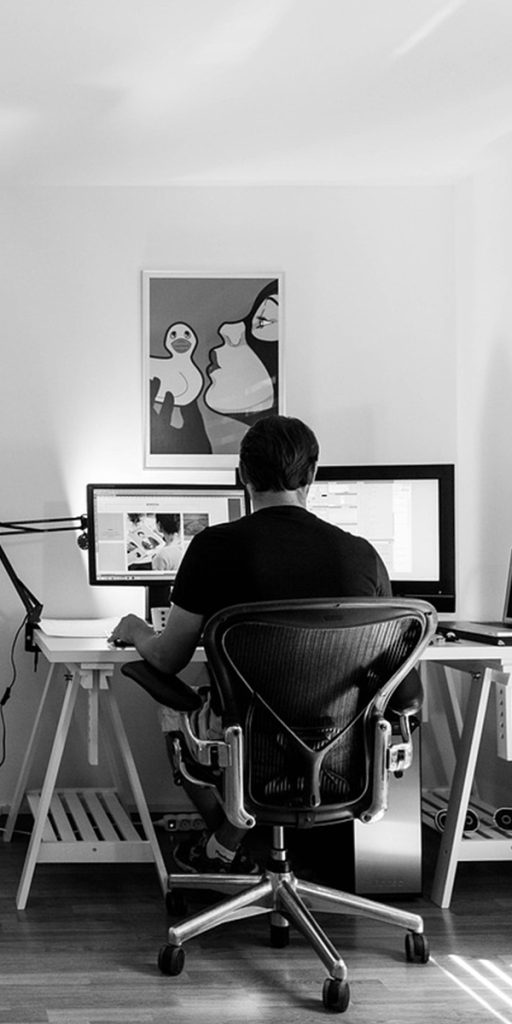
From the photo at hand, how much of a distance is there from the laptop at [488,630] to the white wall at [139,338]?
54 cm

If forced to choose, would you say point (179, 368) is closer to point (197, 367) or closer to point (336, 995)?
point (197, 367)

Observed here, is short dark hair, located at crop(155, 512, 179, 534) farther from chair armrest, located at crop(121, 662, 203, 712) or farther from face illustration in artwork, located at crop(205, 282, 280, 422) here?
chair armrest, located at crop(121, 662, 203, 712)

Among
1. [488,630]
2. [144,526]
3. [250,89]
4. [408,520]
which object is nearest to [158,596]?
[144,526]

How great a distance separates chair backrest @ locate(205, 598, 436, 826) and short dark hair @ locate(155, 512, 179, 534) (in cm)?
122

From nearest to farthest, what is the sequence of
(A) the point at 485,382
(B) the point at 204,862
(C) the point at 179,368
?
(B) the point at 204,862, (A) the point at 485,382, (C) the point at 179,368

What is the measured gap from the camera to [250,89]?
3.22 metres

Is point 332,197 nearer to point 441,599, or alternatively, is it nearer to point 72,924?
point 441,599

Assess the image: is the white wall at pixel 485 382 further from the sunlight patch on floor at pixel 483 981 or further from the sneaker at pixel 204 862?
the sunlight patch on floor at pixel 483 981

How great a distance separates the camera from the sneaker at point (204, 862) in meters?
3.09

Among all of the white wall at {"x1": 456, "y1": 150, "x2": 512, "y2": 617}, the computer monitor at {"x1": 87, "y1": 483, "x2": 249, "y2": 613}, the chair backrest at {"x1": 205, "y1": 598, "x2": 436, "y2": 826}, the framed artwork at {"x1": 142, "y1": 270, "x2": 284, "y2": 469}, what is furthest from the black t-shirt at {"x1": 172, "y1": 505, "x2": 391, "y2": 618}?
the framed artwork at {"x1": 142, "y1": 270, "x2": 284, "y2": 469}

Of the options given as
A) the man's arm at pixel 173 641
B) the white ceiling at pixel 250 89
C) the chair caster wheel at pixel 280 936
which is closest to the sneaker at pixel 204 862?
the chair caster wheel at pixel 280 936

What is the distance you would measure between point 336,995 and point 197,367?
2.26m

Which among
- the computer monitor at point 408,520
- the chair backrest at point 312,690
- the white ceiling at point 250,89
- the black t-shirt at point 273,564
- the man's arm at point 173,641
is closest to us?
the chair backrest at point 312,690

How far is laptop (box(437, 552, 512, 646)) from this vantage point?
3.05 metres
